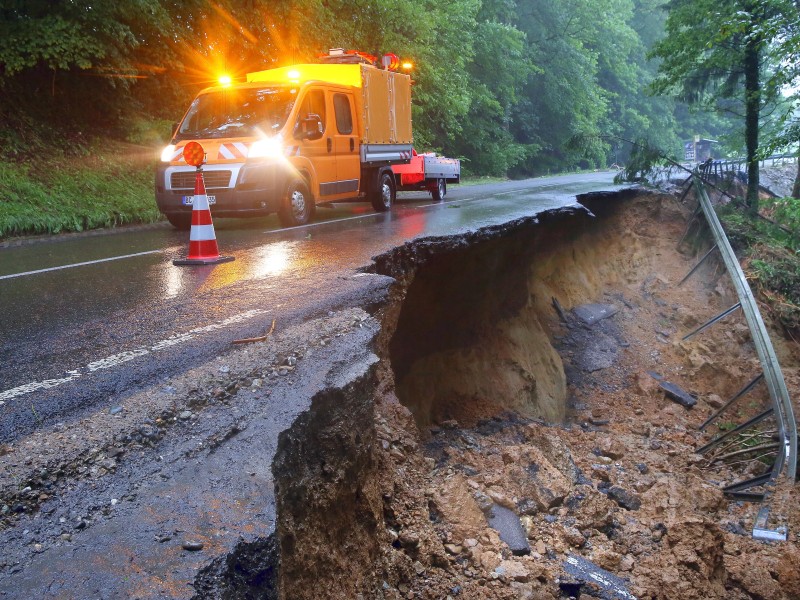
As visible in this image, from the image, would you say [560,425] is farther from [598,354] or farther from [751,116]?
[751,116]

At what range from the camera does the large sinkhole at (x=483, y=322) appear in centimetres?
675

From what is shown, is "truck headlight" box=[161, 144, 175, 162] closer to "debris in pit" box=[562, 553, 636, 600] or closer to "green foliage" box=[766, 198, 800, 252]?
"debris in pit" box=[562, 553, 636, 600]

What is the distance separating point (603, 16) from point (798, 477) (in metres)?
36.0

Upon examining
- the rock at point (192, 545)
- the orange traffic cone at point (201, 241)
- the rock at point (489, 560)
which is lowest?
the rock at point (489, 560)

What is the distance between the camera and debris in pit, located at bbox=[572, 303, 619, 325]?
35.9 feet

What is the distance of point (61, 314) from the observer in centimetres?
489

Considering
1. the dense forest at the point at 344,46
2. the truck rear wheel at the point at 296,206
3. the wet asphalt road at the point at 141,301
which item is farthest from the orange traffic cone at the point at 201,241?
the dense forest at the point at 344,46

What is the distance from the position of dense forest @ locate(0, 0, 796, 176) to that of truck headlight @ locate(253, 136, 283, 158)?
415 cm

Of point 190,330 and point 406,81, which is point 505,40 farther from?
point 190,330

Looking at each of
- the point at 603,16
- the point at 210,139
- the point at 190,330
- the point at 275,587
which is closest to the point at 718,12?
the point at 210,139

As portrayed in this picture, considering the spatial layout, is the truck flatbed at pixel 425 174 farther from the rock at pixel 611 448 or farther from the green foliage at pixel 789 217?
the rock at pixel 611 448

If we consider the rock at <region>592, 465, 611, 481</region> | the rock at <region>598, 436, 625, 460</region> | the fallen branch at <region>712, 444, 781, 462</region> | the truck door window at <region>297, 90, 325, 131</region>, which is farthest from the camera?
the truck door window at <region>297, 90, 325, 131</region>

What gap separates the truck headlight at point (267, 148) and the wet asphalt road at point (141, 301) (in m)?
1.24

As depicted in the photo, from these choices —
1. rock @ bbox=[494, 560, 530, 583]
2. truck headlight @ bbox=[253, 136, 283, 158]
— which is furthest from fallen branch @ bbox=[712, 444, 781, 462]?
truck headlight @ bbox=[253, 136, 283, 158]
